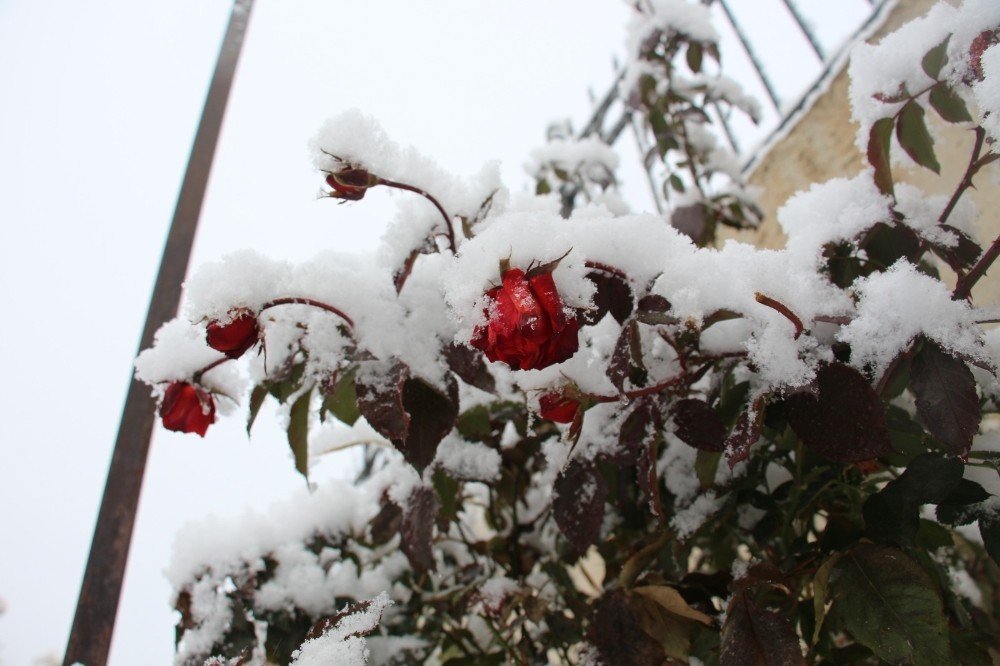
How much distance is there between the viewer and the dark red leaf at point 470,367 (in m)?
0.71

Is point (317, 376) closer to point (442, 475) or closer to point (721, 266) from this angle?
point (442, 475)

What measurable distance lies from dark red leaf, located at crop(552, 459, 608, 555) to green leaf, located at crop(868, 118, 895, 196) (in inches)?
20.2

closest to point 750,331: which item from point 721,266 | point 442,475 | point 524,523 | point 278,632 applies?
point 721,266

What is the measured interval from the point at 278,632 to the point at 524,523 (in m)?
0.48

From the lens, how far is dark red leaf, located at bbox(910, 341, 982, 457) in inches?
22.0

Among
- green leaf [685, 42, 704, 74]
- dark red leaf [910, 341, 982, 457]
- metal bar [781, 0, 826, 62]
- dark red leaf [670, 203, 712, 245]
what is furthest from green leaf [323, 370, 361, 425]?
metal bar [781, 0, 826, 62]

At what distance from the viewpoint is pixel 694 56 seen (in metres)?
1.52

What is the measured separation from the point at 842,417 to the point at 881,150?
404 millimetres

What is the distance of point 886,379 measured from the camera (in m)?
0.63

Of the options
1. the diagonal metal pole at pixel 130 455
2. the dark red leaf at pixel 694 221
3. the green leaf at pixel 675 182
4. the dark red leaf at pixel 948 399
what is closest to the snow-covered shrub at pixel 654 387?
the dark red leaf at pixel 948 399

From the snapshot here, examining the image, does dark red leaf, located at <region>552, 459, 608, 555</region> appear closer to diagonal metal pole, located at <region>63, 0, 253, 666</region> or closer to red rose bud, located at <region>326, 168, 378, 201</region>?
red rose bud, located at <region>326, 168, 378, 201</region>

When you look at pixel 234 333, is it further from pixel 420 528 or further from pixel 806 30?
pixel 806 30

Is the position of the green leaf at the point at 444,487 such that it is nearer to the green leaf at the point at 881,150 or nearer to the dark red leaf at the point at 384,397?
the dark red leaf at the point at 384,397

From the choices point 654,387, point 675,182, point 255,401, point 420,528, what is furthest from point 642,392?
point 675,182
